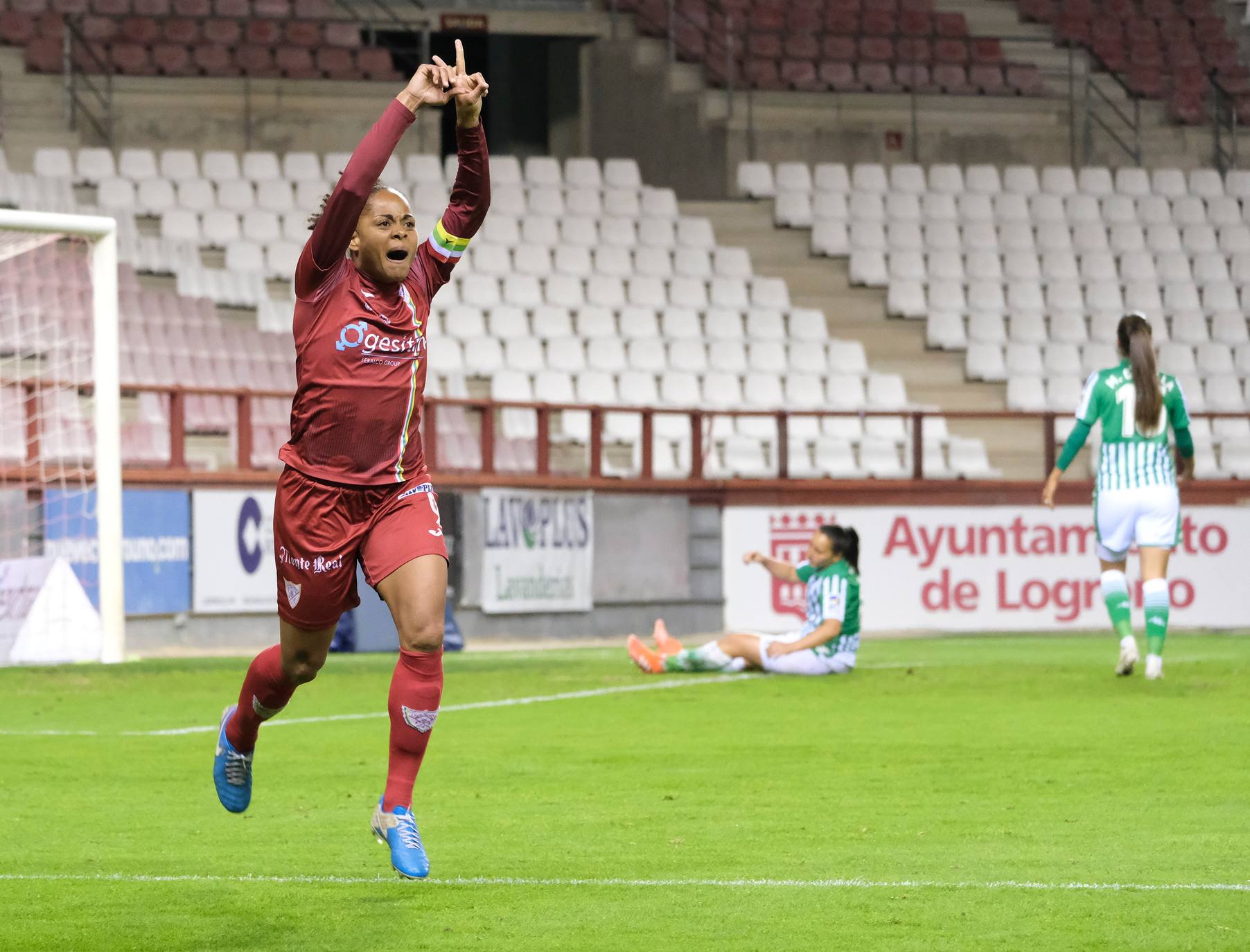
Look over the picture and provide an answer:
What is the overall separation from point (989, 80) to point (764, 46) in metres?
3.11

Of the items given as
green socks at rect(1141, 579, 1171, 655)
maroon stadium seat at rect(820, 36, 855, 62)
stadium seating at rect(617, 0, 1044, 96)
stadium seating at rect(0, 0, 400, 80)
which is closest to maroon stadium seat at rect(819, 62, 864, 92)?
stadium seating at rect(617, 0, 1044, 96)

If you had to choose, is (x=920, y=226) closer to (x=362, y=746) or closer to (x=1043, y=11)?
(x=1043, y=11)

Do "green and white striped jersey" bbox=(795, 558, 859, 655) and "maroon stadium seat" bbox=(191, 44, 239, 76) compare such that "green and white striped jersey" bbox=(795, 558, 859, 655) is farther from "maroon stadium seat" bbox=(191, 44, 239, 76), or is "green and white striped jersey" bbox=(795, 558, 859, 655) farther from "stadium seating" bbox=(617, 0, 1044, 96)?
"stadium seating" bbox=(617, 0, 1044, 96)

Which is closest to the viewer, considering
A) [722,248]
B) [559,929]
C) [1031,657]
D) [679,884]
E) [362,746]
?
[559,929]

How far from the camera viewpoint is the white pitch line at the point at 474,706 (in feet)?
30.9

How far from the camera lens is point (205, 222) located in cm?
2075

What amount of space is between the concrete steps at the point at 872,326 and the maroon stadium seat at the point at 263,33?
5.44 m

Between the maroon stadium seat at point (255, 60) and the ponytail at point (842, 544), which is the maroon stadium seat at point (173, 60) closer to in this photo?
the maroon stadium seat at point (255, 60)

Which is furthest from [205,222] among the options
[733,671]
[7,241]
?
[733,671]

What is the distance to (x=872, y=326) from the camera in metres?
23.3

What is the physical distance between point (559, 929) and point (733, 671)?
832 cm

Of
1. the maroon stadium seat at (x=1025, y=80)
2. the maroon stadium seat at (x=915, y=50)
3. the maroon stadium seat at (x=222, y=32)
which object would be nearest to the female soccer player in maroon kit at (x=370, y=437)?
the maroon stadium seat at (x=222, y=32)

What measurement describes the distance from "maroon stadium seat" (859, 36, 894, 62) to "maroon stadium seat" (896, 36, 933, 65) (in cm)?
15

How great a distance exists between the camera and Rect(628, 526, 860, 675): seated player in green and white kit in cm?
1207
